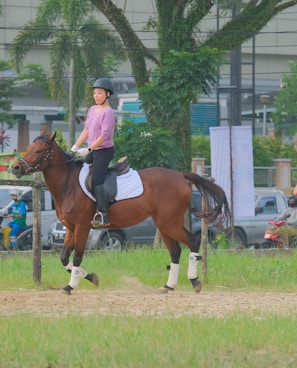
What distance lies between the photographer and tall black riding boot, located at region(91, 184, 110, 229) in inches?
593

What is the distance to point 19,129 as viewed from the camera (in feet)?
206

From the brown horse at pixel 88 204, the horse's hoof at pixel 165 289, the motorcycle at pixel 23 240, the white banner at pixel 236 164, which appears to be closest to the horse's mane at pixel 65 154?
the brown horse at pixel 88 204

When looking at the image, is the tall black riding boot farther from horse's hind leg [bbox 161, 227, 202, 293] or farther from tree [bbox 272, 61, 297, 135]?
tree [bbox 272, 61, 297, 135]

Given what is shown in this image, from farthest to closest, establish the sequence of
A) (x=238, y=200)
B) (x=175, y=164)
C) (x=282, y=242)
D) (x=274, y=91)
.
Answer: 1. (x=274, y=91)
2. (x=175, y=164)
3. (x=282, y=242)
4. (x=238, y=200)

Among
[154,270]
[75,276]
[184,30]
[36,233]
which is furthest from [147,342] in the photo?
[184,30]

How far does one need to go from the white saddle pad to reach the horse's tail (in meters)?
0.96

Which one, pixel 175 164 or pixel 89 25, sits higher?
pixel 89 25

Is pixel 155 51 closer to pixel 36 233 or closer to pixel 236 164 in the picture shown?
pixel 236 164

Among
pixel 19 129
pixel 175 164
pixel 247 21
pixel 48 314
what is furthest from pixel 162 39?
pixel 19 129

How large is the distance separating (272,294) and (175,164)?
14496 mm

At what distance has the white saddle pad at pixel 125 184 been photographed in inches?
601

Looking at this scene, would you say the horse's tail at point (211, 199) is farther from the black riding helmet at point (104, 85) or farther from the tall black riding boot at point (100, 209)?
the black riding helmet at point (104, 85)

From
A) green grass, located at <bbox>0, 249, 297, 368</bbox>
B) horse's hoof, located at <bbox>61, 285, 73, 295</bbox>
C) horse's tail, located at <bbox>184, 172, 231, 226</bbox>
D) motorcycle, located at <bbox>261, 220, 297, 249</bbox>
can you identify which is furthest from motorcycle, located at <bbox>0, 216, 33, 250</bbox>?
green grass, located at <bbox>0, 249, 297, 368</bbox>

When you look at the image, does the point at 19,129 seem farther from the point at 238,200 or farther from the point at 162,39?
the point at 238,200
